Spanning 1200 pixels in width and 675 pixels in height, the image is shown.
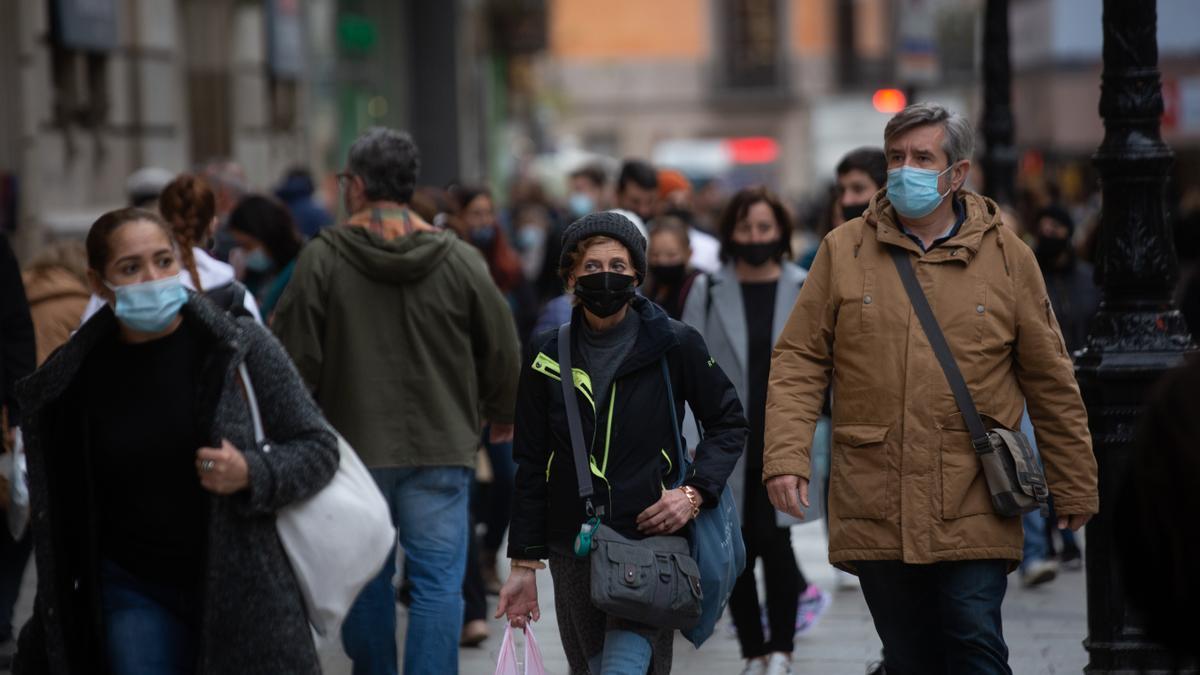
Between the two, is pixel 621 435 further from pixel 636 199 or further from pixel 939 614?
pixel 636 199

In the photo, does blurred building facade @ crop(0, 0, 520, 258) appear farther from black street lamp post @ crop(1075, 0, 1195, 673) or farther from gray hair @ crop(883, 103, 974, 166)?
Result: gray hair @ crop(883, 103, 974, 166)

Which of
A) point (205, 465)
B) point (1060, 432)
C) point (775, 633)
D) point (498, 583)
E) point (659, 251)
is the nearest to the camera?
point (205, 465)

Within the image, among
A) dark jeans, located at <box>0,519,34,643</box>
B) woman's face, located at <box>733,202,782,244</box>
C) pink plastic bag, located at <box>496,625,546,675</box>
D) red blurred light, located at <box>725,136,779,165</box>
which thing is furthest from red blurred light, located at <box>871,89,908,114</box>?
red blurred light, located at <box>725,136,779,165</box>

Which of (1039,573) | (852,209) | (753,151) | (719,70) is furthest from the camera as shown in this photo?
(719,70)

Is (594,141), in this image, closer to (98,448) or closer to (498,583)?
(498,583)

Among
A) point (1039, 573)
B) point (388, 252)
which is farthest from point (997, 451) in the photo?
point (1039, 573)

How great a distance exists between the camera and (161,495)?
181 inches

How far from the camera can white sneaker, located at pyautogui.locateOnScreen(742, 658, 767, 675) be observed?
702 cm

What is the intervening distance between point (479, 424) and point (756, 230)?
4.65 ft

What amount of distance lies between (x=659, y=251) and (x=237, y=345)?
3569 millimetres

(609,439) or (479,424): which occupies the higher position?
(609,439)

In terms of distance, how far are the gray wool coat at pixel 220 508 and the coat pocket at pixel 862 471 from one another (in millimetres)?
1385

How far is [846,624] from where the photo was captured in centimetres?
838

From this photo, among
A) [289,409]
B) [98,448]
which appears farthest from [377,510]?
[98,448]
